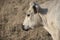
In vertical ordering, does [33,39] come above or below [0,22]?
below

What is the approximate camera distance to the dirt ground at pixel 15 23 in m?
4.50

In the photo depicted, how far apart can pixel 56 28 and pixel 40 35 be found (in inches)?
49.8

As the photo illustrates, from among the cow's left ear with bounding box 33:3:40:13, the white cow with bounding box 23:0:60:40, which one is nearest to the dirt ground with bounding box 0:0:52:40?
the white cow with bounding box 23:0:60:40

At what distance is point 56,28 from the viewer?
323 cm

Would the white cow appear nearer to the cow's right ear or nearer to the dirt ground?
the cow's right ear

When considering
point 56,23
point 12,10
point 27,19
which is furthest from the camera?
point 12,10

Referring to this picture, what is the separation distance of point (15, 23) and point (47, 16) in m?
1.78

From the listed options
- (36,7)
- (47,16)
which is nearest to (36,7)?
(36,7)

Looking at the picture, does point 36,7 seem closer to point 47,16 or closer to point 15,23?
point 47,16

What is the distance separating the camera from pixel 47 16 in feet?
11.1

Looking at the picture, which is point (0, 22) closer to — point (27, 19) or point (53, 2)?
point (27, 19)

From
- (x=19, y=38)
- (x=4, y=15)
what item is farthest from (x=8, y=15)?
(x=19, y=38)

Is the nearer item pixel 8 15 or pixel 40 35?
pixel 40 35

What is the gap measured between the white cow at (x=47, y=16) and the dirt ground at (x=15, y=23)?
0.33 meters
